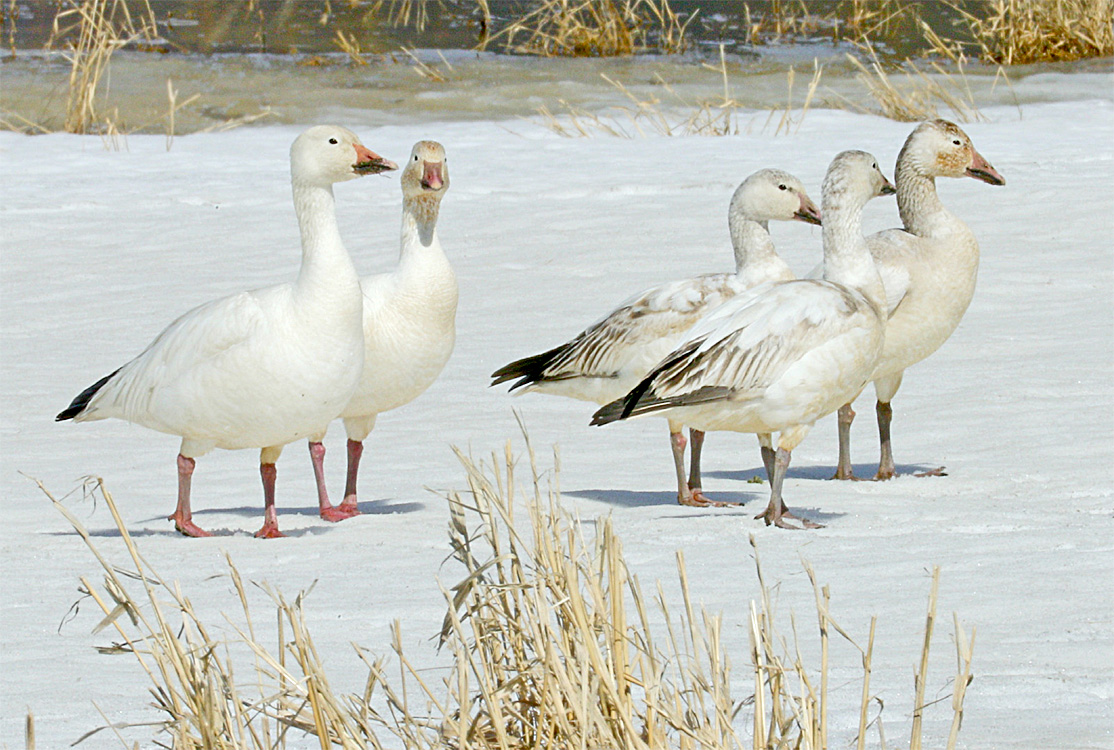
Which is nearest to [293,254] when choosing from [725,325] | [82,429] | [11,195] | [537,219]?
[537,219]

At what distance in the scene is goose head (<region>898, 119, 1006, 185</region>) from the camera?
27.5 ft

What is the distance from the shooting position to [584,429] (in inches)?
337

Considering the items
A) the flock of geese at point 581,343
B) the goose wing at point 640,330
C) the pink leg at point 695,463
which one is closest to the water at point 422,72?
the flock of geese at point 581,343

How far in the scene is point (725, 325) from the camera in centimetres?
636

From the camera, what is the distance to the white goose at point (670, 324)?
7.22 m

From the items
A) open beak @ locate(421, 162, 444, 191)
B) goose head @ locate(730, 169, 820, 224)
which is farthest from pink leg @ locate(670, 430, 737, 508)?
open beak @ locate(421, 162, 444, 191)

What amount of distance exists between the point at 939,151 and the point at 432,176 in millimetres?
2799

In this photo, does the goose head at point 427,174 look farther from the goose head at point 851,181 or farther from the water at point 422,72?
the water at point 422,72

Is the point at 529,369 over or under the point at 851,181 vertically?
under

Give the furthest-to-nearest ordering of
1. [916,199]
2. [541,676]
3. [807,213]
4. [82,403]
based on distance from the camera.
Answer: [916,199]
[807,213]
[82,403]
[541,676]

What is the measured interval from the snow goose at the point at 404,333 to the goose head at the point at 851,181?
1.70 metres

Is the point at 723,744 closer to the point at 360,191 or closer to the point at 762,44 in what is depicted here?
the point at 360,191

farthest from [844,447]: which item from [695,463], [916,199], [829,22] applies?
[829,22]

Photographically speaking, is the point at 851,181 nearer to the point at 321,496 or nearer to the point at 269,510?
the point at 321,496
